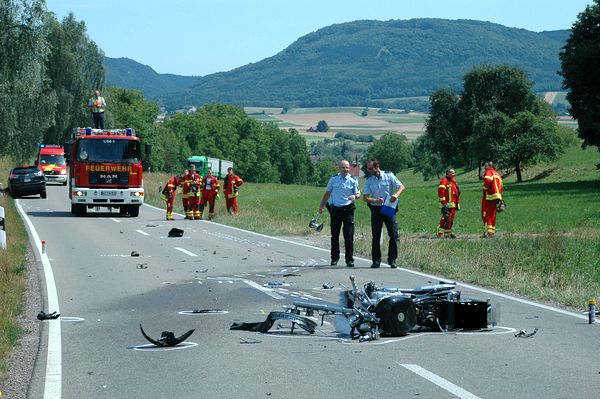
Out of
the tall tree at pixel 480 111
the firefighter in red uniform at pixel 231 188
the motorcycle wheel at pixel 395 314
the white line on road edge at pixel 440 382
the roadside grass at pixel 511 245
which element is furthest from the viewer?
the tall tree at pixel 480 111

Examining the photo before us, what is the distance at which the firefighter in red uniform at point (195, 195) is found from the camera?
3547 cm

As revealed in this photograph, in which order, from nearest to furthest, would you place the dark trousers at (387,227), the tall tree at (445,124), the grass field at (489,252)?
the grass field at (489,252) → the dark trousers at (387,227) → the tall tree at (445,124)

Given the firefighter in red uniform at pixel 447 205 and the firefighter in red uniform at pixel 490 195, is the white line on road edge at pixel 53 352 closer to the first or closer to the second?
the firefighter in red uniform at pixel 447 205

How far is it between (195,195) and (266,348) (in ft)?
85.0

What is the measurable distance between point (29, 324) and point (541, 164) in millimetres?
89514

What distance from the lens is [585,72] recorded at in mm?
64688

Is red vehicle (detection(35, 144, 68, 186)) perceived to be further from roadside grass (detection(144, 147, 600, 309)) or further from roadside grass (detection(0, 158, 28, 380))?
roadside grass (detection(0, 158, 28, 380))

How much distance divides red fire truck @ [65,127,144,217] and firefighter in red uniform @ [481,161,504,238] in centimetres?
1426

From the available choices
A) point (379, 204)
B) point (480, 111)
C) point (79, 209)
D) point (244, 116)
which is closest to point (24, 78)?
point (79, 209)

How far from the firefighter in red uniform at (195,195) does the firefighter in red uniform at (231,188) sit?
1.14m

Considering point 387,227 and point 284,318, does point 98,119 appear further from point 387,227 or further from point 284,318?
point 284,318

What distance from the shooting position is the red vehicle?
66750 mm

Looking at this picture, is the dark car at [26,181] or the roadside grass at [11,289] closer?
the roadside grass at [11,289]

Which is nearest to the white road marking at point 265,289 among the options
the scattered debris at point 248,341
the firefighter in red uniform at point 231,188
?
the scattered debris at point 248,341
